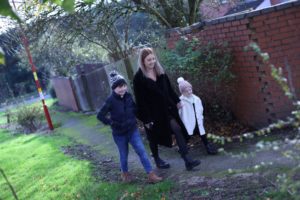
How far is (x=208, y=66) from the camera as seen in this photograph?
8055 millimetres

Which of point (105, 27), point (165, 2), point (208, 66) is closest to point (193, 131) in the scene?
point (208, 66)

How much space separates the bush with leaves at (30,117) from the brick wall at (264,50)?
11052mm

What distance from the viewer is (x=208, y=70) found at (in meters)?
8.05

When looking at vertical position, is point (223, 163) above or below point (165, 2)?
below

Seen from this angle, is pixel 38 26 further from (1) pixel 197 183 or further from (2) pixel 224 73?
(1) pixel 197 183

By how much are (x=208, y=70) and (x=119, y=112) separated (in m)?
2.03

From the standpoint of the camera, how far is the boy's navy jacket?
6.74 m

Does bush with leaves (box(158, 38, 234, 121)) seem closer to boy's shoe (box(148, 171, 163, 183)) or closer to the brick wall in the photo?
the brick wall

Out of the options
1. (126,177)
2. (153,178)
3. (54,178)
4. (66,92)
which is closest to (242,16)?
(153,178)

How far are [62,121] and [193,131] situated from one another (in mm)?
12632

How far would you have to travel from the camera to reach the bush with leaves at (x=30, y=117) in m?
18.2

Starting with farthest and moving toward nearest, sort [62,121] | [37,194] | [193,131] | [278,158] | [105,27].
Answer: [62,121] < [105,27] < [37,194] < [193,131] < [278,158]

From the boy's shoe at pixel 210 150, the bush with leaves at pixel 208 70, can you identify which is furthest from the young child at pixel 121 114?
the bush with leaves at pixel 208 70

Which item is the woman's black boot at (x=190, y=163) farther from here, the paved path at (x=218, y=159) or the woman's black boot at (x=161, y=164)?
the woman's black boot at (x=161, y=164)
